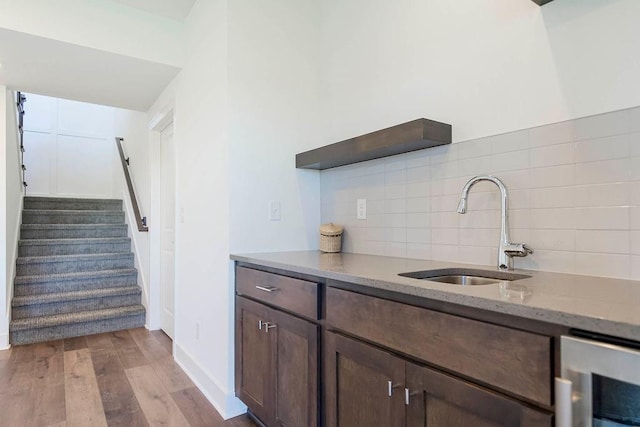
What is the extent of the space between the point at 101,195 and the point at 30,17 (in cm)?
423

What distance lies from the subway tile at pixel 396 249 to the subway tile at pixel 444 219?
0.21 m

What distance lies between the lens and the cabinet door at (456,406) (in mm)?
824

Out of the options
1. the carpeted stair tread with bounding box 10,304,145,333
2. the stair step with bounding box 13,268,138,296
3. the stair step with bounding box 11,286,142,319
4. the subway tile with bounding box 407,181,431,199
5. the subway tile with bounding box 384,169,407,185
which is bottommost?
the carpeted stair tread with bounding box 10,304,145,333

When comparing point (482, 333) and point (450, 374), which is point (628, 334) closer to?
point (482, 333)

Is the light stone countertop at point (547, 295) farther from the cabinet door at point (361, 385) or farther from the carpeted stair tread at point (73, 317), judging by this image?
the carpeted stair tread at point (73, 317)

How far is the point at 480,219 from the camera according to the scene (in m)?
1.56

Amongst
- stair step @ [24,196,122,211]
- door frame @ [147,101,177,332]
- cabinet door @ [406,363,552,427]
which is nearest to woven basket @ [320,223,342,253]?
cabinet door @ [406,363,552,427]

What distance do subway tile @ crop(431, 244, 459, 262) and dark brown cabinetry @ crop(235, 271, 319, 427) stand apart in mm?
660

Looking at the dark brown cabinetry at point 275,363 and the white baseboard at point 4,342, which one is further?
the white baseboard at point 4,342

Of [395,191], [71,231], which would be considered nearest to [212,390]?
[395,191]

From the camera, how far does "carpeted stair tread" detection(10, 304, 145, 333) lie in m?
3.29

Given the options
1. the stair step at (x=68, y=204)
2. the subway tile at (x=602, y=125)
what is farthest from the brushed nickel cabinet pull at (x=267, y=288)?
the stair step at (x=68, y=204)

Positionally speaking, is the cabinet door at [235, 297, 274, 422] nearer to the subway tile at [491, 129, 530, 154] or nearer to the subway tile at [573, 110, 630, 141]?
the subway tile at [491, 129, 530, 154]

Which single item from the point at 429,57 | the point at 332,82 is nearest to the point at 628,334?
the point at 429,57
